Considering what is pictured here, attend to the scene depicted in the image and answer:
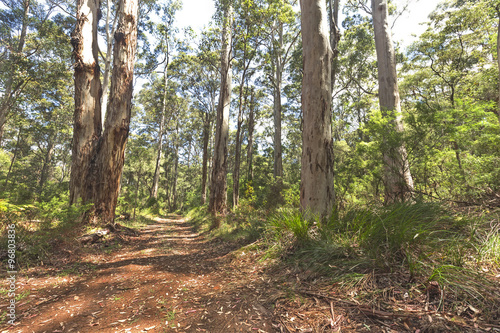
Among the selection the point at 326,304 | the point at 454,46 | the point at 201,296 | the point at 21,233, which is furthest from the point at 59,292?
the point at 454,46

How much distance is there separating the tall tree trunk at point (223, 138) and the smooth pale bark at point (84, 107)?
16.5ft

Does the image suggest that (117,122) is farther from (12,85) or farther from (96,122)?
(12,85)

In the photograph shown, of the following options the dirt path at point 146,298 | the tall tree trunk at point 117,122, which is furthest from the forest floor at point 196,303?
the tall tree trunk at point 117,122

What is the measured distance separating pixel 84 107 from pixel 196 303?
6.42 meters

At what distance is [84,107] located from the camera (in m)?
6.05

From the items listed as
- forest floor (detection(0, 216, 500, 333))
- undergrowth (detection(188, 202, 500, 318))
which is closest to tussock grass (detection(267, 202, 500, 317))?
undergrowth (detection(188, 202, 500, 318))

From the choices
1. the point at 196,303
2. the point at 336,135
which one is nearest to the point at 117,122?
the point at 196,303

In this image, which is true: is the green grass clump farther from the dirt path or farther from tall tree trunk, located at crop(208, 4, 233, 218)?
tall tree trunk, located at crop(208, 4, 233, 218)

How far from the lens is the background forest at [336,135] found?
2404 mm

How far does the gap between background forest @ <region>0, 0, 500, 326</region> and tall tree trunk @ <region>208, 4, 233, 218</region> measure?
430 millimetres

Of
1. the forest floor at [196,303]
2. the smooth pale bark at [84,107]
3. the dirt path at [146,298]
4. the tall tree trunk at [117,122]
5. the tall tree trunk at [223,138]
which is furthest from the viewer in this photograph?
the tall tree trunk at [223,138]

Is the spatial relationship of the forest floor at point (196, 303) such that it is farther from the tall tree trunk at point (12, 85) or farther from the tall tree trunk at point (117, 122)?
the tall tree trunk at point (12, 85)

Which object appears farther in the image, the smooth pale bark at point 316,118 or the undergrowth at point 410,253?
the smooth pale bark at point 316,118

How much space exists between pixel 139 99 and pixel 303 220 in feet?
86.1
